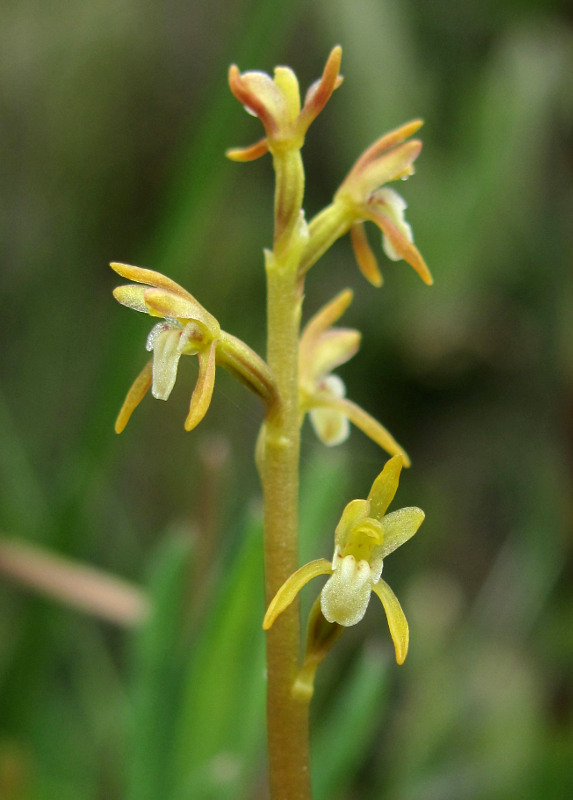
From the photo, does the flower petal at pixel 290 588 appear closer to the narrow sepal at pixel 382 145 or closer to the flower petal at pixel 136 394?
the flower petal at pixel 136 394

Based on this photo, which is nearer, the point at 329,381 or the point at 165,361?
the point at 165,361

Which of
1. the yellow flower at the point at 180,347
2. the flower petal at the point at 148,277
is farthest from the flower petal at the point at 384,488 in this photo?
the flower petal at the point at 148,277

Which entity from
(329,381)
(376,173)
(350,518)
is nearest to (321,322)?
(329,381)

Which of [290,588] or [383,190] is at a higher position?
[383,190]

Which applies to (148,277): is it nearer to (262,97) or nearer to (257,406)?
(262,97)

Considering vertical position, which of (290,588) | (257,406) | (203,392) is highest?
(203,392)

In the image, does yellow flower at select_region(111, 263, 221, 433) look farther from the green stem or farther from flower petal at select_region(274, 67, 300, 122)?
flower petal at select_region(274, 67, 300, 122)

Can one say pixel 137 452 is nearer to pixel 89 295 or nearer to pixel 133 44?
pixel 89 295

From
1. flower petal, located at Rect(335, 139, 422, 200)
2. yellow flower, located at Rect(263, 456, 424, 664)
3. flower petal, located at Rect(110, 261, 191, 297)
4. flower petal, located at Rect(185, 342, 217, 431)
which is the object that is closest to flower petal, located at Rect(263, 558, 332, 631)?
yellow flower, located at Rect(263, 456, 424, 664)
